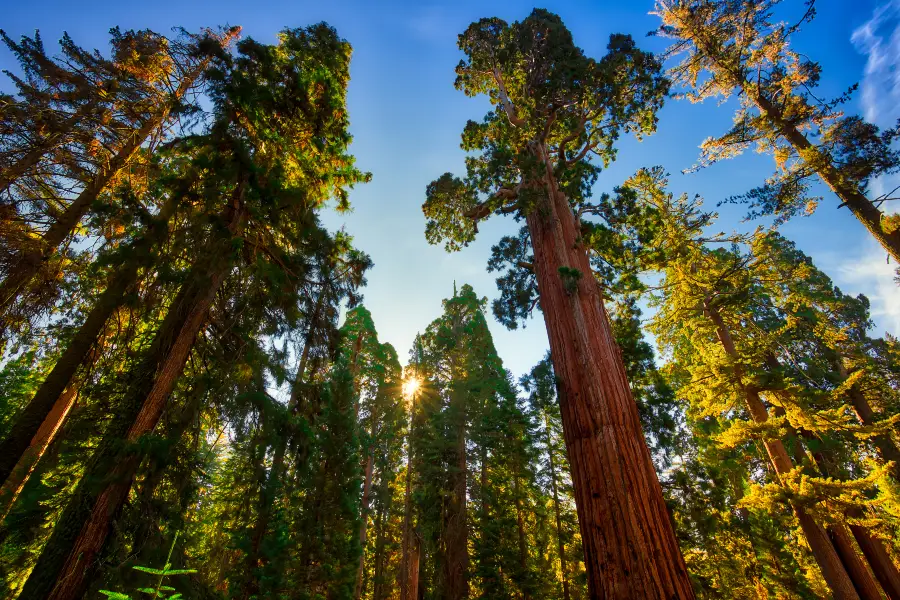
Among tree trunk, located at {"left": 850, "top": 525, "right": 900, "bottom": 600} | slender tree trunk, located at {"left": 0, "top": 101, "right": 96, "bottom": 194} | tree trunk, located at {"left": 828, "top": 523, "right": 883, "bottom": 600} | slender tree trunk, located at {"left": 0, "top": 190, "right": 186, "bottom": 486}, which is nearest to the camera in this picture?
slender tree trunk, located at {"left": 0, "top": 190, "right": 186, "bottom": 486}

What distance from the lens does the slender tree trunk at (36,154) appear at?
20.3ft

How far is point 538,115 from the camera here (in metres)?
7.35

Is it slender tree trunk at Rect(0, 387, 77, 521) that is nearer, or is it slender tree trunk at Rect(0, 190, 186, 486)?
slender tree trunk at Rect(0, 387, 77, 521)

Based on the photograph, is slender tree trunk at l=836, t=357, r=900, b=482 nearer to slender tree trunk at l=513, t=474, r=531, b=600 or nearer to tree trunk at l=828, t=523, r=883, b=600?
tree trunk at l=828, t=523, r=883, b=600

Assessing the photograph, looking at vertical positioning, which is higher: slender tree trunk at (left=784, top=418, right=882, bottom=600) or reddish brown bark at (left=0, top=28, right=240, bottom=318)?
reddish brown bark at (left=0, top=28, right=240, bottom=318)

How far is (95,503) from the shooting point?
3816 millimetres

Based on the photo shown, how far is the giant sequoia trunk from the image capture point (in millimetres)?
2832

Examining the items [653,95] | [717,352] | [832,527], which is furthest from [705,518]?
[653,95]

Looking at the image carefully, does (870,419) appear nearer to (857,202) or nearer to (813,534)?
(813,534)

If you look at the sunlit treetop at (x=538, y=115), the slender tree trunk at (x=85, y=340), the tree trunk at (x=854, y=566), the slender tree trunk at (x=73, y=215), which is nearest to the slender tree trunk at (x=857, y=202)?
the sunlit treetop at (x=538, y=115)

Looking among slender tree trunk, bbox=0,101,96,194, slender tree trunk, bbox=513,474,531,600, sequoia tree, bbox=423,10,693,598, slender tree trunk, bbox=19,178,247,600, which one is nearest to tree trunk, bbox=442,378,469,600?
slender tree trunk, bbox=513,474,531,600

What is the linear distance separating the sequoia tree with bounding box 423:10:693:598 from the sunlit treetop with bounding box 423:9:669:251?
25 millimetres

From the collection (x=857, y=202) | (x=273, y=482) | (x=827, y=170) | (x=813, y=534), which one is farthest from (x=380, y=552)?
(x=827, y=170)

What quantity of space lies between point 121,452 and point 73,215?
635cm
